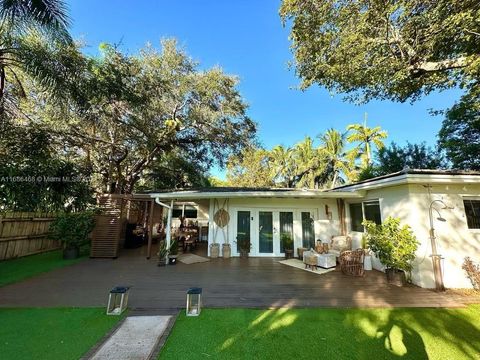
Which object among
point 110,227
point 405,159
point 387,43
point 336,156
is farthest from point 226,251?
point 336,156

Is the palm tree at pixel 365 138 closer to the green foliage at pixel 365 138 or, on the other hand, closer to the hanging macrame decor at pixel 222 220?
the green foliage at pixel 365 138

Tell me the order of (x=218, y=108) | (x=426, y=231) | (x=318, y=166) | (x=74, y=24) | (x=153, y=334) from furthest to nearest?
(x=318, y=166) < (x=218, y=108) < (x=426, y=231) < (x=74, y=24) < (x=153, y=334)

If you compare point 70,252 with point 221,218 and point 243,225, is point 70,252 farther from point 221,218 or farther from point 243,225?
point 243,225

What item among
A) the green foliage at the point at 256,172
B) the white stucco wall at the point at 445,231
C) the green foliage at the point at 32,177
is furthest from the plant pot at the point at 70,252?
the green foliage at the point at 256,172

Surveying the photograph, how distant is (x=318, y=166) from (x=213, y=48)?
17182 millimetres

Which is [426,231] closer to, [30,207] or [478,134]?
[30,207]

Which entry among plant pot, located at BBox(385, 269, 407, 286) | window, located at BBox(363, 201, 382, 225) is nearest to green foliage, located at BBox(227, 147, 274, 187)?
window, located at BBox(363, 201, 382, 225)

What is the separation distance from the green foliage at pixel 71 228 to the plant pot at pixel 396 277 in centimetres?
1079

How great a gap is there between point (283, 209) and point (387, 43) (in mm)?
6716

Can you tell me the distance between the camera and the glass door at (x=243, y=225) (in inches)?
397

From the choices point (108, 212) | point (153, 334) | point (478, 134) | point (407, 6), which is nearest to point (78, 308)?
point (153, 334)

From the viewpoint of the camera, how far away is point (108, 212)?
9883mm

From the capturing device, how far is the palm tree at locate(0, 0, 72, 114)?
501 cm

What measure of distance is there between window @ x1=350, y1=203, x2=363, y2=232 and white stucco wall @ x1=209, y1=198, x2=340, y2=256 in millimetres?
839
